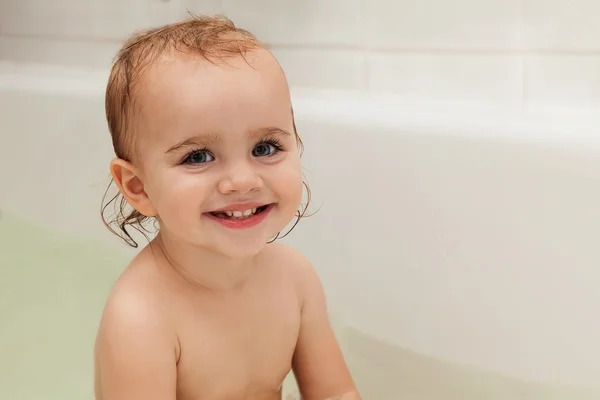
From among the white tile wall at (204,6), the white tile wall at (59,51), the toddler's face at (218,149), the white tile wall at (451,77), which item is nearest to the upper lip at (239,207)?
the toddler's face at (218,149)

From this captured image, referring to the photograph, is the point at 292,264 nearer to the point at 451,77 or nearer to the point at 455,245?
the point at 455,245

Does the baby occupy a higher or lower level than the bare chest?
higher

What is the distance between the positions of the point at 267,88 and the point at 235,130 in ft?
0.17

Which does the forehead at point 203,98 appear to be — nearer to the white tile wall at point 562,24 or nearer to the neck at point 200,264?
the neck at point 200,264

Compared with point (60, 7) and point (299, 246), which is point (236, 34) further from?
point (60, 7)

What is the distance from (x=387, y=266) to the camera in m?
1.08

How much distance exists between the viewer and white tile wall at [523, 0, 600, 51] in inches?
39.8

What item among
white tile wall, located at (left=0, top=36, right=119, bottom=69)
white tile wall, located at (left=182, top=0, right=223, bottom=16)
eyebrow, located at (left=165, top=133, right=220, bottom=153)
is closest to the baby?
eyebrow, located at (left=165, top=133, right=220, bottom=153)

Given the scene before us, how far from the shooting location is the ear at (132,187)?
74 cm

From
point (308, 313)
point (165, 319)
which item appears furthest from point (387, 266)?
point (165, 319)

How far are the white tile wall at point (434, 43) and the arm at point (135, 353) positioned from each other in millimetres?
576

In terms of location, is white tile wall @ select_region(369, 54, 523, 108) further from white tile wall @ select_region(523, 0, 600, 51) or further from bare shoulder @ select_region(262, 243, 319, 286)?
bare shoulder @ select_region(262, 243, 319, 286)

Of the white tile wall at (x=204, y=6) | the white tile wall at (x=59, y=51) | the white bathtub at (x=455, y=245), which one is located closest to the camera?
the white bathtub at (x=455, y=245)

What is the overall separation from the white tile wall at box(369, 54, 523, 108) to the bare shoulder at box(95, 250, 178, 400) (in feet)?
1.82
